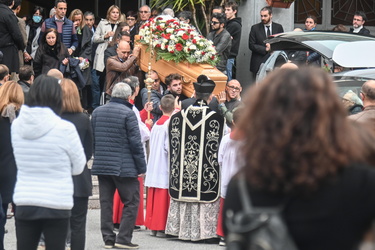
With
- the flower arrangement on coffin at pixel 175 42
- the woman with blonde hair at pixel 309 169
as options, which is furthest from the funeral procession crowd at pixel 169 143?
the flower arrangement on coffin at pixel 175 42

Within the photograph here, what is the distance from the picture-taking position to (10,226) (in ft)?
35.6

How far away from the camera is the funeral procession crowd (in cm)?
333

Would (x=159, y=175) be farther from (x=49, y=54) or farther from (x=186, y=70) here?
(x=49, y=54)

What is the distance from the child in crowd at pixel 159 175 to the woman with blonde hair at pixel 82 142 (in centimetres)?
276

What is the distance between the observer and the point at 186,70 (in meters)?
14.4

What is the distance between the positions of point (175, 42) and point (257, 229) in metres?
11.2

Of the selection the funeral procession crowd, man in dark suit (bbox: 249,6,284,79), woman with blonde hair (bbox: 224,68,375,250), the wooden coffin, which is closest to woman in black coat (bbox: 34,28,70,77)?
the funeral procession crowd

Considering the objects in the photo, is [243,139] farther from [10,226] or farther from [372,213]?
[10,226]

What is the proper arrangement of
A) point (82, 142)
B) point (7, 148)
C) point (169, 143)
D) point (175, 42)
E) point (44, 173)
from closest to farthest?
point (44, 173)
point (82, 142)
point (7, 148)
point (169, 143)
point (175, 42)

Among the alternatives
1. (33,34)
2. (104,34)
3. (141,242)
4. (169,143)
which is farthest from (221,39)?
(141,242)

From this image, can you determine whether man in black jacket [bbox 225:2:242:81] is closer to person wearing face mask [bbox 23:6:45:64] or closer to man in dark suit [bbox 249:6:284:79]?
man in dark suit [bbox 249:6:284:79]

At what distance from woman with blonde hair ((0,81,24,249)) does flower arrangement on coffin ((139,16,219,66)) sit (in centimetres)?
578

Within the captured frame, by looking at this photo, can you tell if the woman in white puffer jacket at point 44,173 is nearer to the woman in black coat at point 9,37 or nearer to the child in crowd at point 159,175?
the child in crowd at point 159,175

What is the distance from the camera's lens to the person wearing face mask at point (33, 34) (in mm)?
15896
